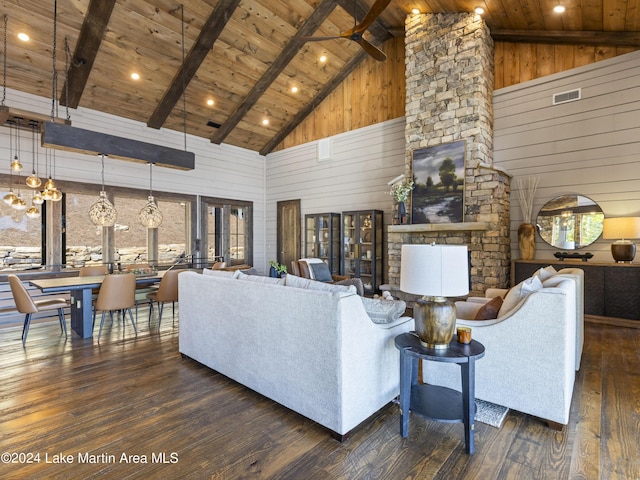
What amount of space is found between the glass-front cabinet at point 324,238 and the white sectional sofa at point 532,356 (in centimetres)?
512

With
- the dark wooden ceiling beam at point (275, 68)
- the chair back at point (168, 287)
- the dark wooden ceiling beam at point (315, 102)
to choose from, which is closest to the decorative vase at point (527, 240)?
the dark wooden ceiling beam at point (275, 68)

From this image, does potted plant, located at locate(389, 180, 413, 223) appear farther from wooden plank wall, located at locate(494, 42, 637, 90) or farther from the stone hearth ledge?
wooden plank wall, located at locate(494, 42, 637, 90)

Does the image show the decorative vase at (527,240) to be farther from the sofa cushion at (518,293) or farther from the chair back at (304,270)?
the chair back at (304,270)

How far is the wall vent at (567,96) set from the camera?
16.9ft

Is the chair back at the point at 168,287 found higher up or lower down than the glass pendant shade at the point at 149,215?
lower down

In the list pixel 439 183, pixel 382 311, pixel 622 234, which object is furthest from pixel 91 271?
pixel 622 234

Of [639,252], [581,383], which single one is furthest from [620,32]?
[581,383]

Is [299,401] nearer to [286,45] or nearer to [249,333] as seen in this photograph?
[249,333]

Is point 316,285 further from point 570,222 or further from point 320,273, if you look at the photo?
point 570,222

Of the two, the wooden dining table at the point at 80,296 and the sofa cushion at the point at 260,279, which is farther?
the wooden dining table at the point at 80,296

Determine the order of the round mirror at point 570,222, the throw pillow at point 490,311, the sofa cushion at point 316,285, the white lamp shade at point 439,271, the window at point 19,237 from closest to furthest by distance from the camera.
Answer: the white lamp shade at point 439,271 → the sofa cushion at point 316,285 → the throw pillow at point 490,311 → the round mirror at point 570,222 → the window at point 19,237

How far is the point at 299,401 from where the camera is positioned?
2361 millimetres

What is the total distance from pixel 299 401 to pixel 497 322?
60.8 inches

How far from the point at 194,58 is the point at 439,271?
19.7 ft
